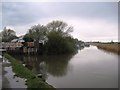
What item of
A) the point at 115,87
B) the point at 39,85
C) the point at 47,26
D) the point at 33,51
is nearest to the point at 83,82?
the point at 115,87

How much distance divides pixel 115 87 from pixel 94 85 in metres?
1.32

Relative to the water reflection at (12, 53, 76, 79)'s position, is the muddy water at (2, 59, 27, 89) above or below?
above

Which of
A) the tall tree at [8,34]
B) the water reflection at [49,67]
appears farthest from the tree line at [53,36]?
the tall tree at [8,34]

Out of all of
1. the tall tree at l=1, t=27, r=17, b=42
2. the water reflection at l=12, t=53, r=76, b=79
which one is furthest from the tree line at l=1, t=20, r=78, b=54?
the tall tree at l=1, t=27, r=17, b=42

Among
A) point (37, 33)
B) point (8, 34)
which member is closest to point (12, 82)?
point (37, 33)

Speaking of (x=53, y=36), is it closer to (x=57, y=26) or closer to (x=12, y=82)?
(x=57, y=26)

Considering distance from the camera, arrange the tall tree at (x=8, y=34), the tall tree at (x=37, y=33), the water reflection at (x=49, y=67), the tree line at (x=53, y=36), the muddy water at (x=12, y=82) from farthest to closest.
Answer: the tall tree at (x=8, y=34), the tall tree at (x=37, y=33), the tree line at (x=53, y=36), the water reflection at (x=49, y=67), the muddy water at (x=12, y=82)

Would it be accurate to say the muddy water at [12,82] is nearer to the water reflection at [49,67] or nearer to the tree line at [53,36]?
the water reflection at [49,67]

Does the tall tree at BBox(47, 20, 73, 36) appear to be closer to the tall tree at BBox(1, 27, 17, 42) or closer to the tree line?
the tree line

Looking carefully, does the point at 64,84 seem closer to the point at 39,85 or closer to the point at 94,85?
the point at 94,85

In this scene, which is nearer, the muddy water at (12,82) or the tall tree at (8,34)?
the muddy water at (12,82)

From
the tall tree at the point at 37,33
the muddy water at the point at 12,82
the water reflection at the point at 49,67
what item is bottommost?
the water reflection at the point at 49,67

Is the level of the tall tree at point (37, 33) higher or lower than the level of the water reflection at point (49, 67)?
higher

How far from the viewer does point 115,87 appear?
1394 centimetres
